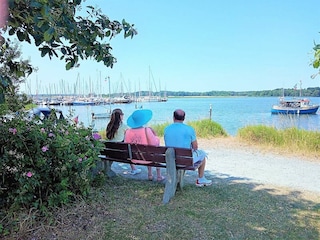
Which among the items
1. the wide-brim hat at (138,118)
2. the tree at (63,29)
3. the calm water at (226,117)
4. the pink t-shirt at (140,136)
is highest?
the tree at (63,29)

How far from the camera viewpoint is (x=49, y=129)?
3629 millimetres

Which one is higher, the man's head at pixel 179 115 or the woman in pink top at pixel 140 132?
the man's head at pixel 179 115

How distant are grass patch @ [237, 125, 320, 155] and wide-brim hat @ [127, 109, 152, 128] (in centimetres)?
466

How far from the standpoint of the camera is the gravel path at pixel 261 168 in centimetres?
518

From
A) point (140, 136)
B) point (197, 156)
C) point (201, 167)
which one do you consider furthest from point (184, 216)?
point (140, 136)

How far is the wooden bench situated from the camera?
404cm

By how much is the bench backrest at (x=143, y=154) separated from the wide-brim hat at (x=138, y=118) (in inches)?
23.0

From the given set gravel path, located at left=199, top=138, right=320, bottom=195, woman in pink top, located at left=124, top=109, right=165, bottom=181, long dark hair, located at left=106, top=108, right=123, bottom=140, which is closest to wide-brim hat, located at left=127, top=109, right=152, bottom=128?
woman in pink top, located at left=124, top=109, right=165, bottom=181

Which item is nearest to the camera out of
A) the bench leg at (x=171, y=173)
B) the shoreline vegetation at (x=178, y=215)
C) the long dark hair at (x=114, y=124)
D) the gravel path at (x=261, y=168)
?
the shoreline vegetation at (x=178, y=215)

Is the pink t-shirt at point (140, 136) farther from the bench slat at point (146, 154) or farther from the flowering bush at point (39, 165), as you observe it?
the flowering bush at point (39, 165)

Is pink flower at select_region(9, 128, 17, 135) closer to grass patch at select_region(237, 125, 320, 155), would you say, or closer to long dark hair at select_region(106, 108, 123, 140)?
long dark hair at select_region(106, 108, 123, 140)

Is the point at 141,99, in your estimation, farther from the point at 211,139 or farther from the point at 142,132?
the point at 142,132

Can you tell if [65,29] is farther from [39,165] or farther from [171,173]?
[171,173]

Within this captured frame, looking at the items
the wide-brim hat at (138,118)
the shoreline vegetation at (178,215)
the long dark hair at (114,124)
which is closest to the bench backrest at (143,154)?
the shoreline vegetation at (178,215)
